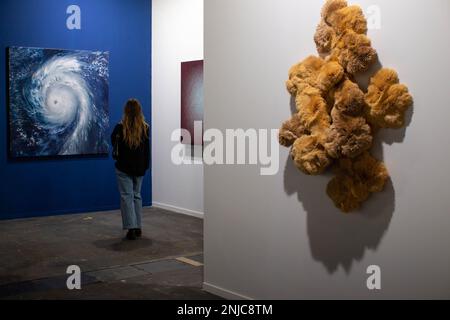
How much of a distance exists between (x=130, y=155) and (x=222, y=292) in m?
2.30

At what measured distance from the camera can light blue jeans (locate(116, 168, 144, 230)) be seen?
20.2 feet

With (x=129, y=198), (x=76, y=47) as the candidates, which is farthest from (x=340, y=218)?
(x=76, y=47)

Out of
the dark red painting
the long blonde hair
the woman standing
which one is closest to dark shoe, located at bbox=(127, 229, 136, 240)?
the woman standing

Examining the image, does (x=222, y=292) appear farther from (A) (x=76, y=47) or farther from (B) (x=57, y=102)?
(A) (x=76, y=47)

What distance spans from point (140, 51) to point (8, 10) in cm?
191

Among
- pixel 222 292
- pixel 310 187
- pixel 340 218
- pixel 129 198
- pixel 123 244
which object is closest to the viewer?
pixel 340 218

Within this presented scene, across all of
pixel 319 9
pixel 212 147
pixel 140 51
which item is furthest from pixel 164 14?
pixel 319 9

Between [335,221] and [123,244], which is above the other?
[335,221]

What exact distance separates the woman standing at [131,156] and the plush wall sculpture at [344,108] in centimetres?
297

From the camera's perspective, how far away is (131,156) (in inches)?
238

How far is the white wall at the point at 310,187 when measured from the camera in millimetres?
2891

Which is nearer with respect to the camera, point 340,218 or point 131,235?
point 340,218
